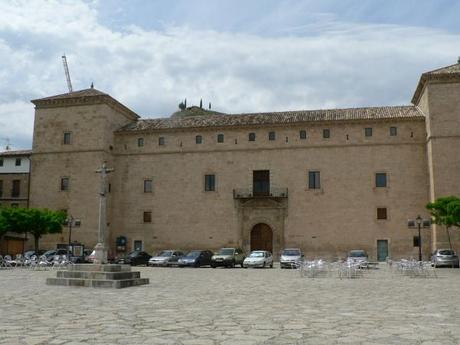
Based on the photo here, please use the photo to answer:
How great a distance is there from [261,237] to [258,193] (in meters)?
3.03

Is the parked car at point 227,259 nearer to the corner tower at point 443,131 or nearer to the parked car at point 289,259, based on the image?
the parked car at point 289,259

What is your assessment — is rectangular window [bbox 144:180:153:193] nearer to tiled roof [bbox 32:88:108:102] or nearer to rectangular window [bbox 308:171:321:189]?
tiled roof [bbox 32:88:108:102]

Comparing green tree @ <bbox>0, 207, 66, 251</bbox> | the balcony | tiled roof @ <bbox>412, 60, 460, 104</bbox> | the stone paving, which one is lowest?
the stone paving

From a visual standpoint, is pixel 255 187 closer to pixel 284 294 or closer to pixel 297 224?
pixel 297 224

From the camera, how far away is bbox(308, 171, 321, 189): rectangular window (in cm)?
3478

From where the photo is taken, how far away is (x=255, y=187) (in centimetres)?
3591

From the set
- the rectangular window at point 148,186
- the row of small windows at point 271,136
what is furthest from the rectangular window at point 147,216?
the row of small windows at point 271,136

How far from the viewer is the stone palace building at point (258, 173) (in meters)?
33.1

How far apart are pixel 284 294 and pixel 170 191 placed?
25110 mm

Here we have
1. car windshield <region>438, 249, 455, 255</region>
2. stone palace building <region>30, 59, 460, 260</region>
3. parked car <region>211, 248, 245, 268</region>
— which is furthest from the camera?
stone palace building <region>30, 59, 460, 260</region>

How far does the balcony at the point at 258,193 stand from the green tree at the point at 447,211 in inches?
397

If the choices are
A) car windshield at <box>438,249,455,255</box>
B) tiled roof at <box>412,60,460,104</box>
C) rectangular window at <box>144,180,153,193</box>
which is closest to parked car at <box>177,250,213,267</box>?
rectangular window at <box>144,180,153,193</box>

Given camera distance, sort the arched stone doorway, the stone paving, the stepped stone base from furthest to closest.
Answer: the arched stone doorway
the stepped stone base
the stone paving

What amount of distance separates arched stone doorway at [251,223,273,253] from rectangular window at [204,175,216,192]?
4.05m
